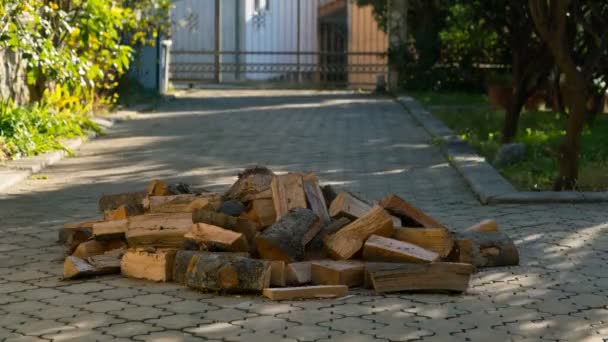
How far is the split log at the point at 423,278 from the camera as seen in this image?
596 cm

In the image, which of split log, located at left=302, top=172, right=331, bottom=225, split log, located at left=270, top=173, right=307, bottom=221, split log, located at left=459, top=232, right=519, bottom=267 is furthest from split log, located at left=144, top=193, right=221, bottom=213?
split log, located at left=459, top=232, right=519, bottom=267

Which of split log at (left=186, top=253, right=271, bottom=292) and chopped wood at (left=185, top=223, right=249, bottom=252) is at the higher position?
chopped wood at (left=185, top=223, right=249, bottom=252)

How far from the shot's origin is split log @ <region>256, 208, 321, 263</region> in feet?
20.8

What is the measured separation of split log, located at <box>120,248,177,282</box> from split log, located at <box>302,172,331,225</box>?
104cm

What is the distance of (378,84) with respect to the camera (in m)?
26.7

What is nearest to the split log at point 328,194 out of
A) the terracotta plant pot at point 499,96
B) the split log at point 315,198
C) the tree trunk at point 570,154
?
the split log at point 315,198

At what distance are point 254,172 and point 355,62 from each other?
24426mm

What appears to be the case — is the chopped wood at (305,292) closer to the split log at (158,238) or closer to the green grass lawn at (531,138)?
the split log at (158,238)

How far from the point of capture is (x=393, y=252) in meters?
6.30

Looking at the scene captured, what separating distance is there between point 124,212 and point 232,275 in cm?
147

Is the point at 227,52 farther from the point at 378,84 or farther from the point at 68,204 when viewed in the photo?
the point at 68,204

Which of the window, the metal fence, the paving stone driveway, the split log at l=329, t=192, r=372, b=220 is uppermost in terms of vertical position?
the window

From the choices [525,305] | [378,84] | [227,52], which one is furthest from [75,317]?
[227,52]

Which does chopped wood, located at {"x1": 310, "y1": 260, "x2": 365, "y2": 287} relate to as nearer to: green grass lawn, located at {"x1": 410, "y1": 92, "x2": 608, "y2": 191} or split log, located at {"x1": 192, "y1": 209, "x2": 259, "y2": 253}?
split log, located at {"x1": 192, "y1": 209, "x2": 259, "y2": 253}
